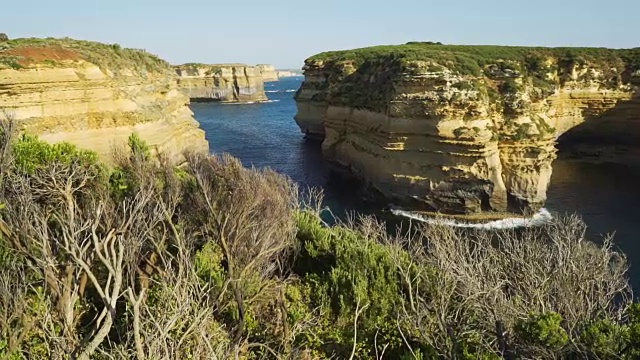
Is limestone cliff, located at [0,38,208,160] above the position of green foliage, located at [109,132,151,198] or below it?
above

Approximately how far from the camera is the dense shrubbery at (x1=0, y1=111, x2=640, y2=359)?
492 inches

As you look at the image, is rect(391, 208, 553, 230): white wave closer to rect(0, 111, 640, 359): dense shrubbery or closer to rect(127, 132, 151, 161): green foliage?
rect(0, 111, 640, 359): dense shrubbery

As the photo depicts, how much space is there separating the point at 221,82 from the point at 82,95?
4335 inches

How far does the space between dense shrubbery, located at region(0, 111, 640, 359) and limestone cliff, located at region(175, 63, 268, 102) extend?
112 meters

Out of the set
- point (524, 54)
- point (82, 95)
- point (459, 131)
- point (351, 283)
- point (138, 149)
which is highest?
point (524, 54)

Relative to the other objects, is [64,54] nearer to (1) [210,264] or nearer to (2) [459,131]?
(1) [210,264]

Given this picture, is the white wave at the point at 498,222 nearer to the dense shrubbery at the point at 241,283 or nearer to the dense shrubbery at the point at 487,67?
the dense shrubbery at the point at 487,67

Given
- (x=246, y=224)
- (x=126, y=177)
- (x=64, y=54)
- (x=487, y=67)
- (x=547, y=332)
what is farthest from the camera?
(x=487, y=67)

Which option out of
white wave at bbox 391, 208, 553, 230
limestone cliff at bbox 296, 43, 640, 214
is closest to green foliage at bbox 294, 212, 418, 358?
white wave at bbox 391, 208, 553, 230

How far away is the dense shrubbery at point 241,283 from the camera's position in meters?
12.5

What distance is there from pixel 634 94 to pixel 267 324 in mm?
48474

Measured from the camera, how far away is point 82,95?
27750 millimetres

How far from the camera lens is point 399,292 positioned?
18656 mm

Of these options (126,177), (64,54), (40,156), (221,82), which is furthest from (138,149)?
(221,82)
